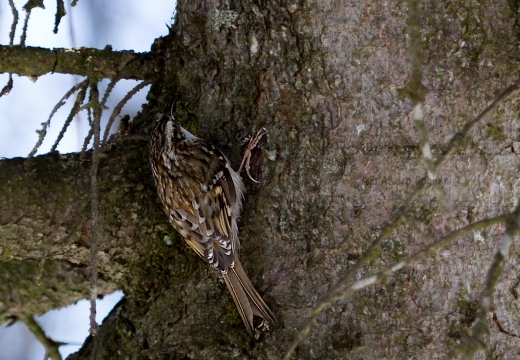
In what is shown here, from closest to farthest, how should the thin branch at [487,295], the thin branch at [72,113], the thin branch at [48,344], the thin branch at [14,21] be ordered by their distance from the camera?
the thin branch at [487,295] → the thin branch at [14,21] → the thin branch at [72,113] → the thin branch at [48,344]

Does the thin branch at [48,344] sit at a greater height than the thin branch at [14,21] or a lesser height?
lesser

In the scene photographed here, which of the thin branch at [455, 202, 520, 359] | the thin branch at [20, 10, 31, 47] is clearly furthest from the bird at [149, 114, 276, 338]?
the thin branch at [455, 202, 520, 359]

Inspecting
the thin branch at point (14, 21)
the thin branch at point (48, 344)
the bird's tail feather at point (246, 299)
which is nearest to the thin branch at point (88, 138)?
the thin branch at point (14, 21)

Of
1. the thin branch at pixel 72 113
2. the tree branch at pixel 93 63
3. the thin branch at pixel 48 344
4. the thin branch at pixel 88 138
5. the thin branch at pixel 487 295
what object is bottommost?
the thin branch at pixel 487 295

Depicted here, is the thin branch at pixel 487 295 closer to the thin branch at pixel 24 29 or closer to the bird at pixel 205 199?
the bird at pixel 205 199

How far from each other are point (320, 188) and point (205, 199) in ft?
2.26

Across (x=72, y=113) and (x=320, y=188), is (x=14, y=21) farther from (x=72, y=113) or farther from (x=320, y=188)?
(x=320, y=188)

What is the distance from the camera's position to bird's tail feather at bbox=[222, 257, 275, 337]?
1784 mm

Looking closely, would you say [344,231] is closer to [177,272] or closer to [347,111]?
[347,111]

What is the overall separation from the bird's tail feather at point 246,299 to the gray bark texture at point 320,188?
3 cm

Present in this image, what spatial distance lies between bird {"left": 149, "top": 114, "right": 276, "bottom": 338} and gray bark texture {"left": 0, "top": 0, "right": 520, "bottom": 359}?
0.04m

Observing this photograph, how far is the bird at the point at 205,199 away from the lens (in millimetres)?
1847

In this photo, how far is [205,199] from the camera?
2.38 m

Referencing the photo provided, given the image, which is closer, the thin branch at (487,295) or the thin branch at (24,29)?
the thin branch at (487,295)
